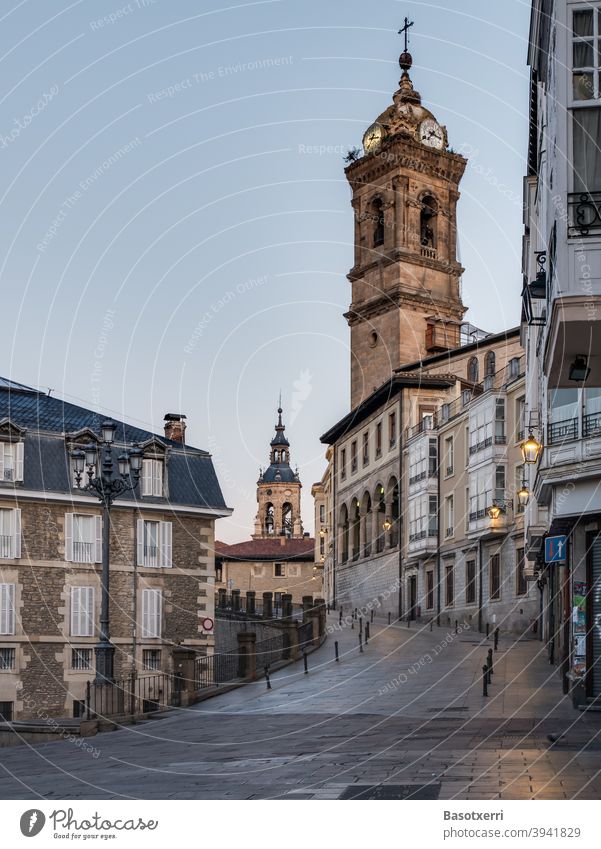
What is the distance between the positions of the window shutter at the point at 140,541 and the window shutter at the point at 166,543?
2.60 feet

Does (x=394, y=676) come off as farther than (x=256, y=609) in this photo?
No

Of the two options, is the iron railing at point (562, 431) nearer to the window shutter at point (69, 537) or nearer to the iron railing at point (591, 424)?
the iron railing at point (591, 424)

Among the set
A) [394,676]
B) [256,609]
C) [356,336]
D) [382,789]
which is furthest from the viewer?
[356,336]

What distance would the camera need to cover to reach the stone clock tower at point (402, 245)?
84.4 m

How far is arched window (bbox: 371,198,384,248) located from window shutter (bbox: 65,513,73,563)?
5263cm

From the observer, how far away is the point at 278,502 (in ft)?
550

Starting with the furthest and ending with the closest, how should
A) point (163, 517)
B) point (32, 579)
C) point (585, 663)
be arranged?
point (163, 517) → point (32, 579) → point (585, 663)

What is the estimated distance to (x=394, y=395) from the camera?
229 feet

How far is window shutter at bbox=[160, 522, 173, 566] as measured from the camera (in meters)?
42.8

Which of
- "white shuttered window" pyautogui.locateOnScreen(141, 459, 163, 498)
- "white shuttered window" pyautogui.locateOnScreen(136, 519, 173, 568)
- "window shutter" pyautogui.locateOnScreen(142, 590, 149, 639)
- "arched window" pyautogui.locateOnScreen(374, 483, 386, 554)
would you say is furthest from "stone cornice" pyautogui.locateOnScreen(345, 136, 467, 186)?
"window shutter" pyautogui.locateOnScreen(142, 590, 149, 639)

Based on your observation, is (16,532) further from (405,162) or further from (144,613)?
(405,162)

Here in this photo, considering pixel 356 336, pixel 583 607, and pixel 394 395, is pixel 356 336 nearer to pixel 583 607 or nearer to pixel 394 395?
pixel 394 395
